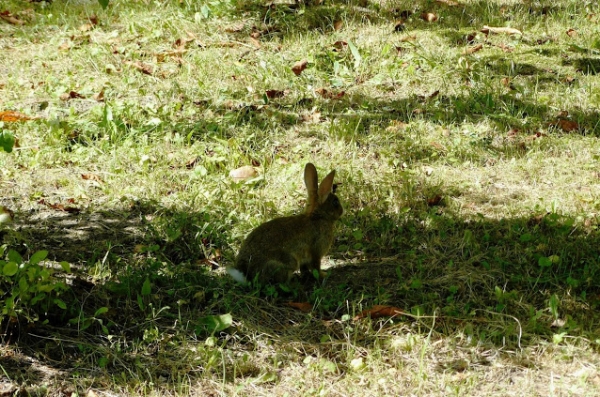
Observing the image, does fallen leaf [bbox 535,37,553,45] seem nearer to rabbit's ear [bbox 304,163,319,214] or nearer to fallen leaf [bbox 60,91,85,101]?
rabbit's ear [bbox 304,163,319,214]

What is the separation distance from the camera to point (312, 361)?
13.9ft

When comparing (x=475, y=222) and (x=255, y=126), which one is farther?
(x=255, y=126)

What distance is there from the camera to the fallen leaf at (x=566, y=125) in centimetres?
690

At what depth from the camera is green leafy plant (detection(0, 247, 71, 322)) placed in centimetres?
420

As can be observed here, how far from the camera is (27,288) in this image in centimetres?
427

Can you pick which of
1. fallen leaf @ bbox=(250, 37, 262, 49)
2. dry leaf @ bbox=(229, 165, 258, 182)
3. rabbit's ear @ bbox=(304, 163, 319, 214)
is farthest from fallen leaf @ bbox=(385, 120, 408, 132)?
fallen leaf @ bbox=(250, 37, 262, 49)

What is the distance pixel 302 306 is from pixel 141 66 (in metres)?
4.20

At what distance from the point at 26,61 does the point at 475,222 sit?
204 inches

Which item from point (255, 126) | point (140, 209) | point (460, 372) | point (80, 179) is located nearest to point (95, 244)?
point (140, 209)

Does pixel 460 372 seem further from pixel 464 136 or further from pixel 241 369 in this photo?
pixel 464 136

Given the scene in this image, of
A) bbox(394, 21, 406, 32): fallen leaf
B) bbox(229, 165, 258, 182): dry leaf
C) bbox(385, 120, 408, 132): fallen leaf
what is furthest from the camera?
bbox(394, 21, 406, 32): fallen leaf

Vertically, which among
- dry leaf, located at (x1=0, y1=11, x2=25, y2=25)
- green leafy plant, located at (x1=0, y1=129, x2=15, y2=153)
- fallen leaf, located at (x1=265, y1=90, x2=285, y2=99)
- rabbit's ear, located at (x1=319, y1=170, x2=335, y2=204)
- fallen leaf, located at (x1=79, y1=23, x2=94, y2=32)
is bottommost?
rabbit's ear, located at (x1=319, y1=170, x2=335, y2=204)

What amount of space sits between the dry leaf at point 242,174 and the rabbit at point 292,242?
1.03 m

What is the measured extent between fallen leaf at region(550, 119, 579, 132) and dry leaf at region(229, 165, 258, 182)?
2692 millimetres
